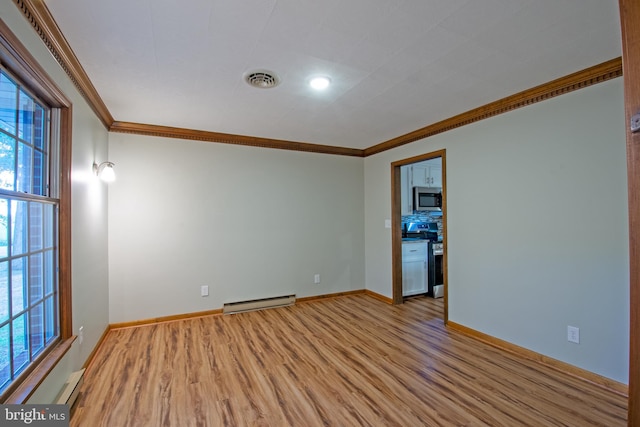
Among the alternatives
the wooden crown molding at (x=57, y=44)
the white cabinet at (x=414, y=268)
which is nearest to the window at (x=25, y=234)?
the wooden crown molding at (x=57, y=44)

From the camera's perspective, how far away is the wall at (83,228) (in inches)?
69.5

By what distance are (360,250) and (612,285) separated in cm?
307

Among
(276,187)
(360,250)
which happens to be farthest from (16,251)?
(360,250)

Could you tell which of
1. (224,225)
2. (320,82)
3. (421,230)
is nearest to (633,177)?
(320,82)

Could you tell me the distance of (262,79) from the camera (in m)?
2.37

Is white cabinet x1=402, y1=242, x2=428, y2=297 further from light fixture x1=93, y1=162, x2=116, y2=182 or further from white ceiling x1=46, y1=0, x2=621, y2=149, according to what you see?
light fixture x1=93, y1=162, x2=116, y2=182

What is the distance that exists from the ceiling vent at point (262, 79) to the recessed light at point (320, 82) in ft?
0.89

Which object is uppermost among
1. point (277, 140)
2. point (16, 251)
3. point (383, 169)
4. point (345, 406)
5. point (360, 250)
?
point (277, 140)

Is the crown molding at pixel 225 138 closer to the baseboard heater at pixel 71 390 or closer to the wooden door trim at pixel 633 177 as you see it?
the baseboard heater at pixel 71 390

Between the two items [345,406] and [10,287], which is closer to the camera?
[10,287]

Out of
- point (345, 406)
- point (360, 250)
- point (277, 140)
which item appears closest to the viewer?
point (345, 406)

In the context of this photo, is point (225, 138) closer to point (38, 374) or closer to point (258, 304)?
point (258, 304)

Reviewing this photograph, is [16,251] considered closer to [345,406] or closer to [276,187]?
[345,406]

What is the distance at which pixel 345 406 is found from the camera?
2037 millimetres
